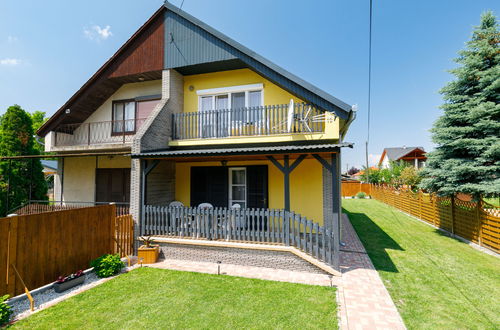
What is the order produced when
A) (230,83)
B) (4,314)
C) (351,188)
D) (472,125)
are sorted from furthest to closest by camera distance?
(351,188)
(230,83)
(472,125)
(4,314)

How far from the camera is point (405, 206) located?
16.8 m

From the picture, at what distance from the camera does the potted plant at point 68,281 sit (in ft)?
16.8

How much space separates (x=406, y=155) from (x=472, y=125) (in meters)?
33.5

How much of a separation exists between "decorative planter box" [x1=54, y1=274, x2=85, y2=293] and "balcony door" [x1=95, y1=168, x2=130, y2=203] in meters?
6.06

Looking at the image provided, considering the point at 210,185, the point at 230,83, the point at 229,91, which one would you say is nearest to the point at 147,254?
the point at 210,185

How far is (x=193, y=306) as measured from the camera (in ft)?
14.8

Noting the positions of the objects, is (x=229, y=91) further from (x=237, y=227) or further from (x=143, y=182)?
(x=237, y=227)

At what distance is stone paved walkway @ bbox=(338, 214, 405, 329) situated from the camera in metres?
3.99

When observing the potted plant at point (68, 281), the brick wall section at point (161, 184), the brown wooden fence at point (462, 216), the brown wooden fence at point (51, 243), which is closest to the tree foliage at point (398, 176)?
the brown wooden fence at point (462, 216)

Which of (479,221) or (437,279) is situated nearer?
(437,279)

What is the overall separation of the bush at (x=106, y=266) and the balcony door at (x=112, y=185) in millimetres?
5517

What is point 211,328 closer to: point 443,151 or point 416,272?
point 416,272

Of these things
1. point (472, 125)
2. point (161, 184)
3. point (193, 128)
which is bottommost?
point (161, 184)

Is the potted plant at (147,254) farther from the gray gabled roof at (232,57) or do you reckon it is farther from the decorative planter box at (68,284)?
the gray gabled roof at (232,57)
